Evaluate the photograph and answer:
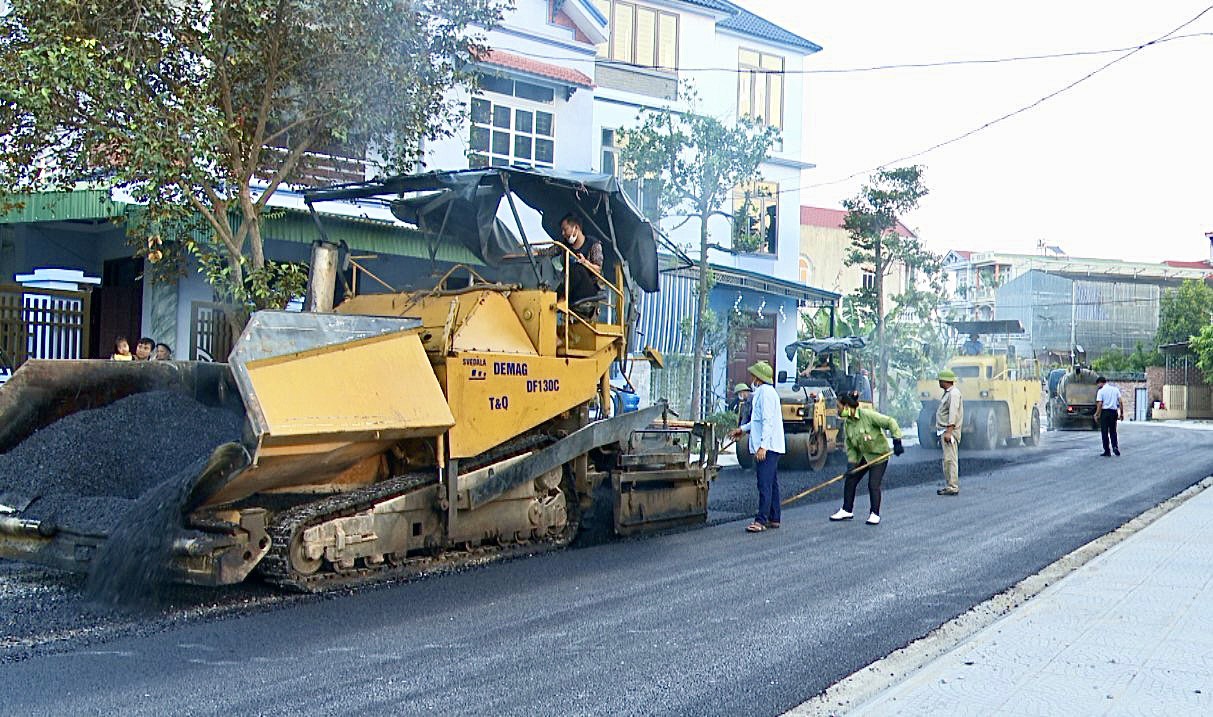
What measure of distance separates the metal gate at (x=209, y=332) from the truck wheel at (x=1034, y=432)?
15.7 metres

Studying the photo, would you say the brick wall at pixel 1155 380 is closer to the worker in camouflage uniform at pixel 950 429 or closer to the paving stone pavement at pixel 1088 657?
the worker in camouflage uniform at pixel 950 429

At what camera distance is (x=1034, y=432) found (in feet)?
76.7

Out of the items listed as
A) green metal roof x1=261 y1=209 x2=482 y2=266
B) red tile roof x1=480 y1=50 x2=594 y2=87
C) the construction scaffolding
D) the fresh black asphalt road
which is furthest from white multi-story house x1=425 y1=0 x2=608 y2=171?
the construction scaffolding

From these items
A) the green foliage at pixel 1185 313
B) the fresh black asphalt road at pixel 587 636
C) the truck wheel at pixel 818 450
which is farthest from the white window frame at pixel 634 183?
the green foliage at pixel 1185 313

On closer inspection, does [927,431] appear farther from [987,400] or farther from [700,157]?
[700,157]

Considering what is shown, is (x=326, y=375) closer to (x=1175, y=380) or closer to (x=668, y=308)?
(x=668, y=308)

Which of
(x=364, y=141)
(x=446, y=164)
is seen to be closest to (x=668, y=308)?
(x=446, y=164)

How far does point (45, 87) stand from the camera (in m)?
8.69

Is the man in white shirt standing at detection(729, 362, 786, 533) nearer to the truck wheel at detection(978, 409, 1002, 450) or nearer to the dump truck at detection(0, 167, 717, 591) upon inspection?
the dump truck at detection(0, 167, 717, 591)

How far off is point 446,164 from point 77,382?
38.3 ft

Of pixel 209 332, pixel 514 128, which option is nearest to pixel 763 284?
pixel 514 128

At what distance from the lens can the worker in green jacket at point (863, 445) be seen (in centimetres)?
1080

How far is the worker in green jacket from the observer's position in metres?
10.8

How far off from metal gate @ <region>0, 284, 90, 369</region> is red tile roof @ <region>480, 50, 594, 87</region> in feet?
26.0
